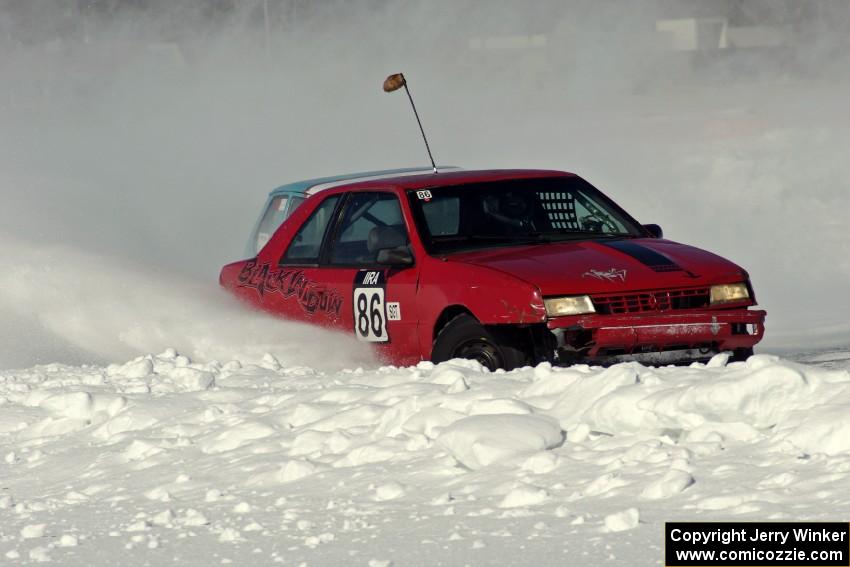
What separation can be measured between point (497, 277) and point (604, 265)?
0.55 m

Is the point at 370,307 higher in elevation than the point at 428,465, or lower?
higher

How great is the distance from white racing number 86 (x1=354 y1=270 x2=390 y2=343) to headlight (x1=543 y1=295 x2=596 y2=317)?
123 cm

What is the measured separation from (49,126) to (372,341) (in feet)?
81.0

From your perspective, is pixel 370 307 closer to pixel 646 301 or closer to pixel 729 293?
pixel 646 301

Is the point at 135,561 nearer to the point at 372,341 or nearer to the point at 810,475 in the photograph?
the point at 810,475

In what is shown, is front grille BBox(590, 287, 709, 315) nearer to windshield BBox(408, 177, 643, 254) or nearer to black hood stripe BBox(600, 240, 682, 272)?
black hood stripe BBox(600, 240, 682, 272)

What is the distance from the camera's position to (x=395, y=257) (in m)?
8.65

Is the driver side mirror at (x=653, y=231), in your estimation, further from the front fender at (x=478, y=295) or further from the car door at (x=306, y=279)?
the car door at (x=306, y=279)

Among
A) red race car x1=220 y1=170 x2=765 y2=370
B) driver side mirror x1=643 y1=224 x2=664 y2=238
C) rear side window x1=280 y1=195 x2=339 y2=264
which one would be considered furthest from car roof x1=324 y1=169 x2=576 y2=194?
driver side mirror x1=643 y1=224 x2=664 y2=238

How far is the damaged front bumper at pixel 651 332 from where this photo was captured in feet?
25.9

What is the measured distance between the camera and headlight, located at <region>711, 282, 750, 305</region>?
8.25 m

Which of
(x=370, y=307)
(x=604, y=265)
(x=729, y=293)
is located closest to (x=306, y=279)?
(x=370, y=307)

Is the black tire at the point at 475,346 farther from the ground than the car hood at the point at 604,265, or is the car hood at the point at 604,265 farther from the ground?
the car hood at the point at 604,265

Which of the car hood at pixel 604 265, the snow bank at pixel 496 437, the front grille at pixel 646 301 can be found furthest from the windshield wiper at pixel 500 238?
the snow bank at pixel 496 437
